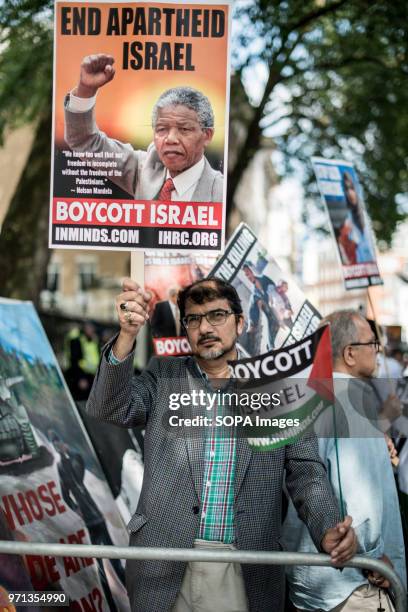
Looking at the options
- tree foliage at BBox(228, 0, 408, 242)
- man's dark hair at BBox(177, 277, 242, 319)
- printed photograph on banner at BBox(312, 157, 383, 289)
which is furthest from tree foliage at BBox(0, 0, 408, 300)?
man's dark hair at BBox(177, 277, 242, 319)

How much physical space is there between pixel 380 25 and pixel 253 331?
8842 mm

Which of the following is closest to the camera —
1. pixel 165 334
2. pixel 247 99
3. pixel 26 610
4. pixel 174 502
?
pixel 174 502

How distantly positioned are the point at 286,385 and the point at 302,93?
47.1 feet

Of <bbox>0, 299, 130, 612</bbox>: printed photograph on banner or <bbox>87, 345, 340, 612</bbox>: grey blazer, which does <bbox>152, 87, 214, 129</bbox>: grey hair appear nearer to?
<bbox>87, 345, 340, 612</bbox>: grey blazer

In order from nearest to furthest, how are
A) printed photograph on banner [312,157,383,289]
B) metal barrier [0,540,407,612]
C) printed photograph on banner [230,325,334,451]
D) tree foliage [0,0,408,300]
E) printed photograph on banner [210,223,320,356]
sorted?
metal barrier [0,540,407,612], printed photograph on banner [230,325,334,451], printed photograph on banner [210,223,320,356], printed photograph on banner [312,157,383,289], tree foliage [0,0,408,300]

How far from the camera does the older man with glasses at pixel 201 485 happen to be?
3.38 m

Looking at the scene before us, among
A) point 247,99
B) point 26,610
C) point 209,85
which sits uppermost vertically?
point 247,99

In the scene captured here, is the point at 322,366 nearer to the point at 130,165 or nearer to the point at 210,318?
the point at 210,318

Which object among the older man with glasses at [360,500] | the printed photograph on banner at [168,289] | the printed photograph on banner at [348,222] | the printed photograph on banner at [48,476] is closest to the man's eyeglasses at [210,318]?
the older man with glasses at [360,500]

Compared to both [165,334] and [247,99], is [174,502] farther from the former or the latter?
[247,99]

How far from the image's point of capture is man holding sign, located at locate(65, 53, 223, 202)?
13.2 ft

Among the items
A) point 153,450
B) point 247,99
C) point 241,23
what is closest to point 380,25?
point 241,23

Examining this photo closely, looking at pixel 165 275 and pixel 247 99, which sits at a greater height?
pixel 247 99

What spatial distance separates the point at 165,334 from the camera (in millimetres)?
5727
